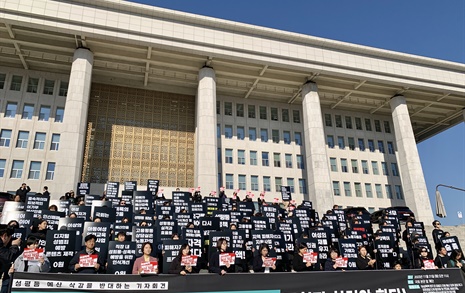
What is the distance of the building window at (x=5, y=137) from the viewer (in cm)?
3134

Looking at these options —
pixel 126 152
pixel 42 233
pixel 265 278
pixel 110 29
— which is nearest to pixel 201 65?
pixel 110 29

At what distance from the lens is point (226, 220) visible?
47.4ft

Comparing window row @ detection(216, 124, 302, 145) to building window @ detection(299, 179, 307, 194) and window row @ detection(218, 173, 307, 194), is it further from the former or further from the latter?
building window @ detection(299, 179, 307, 194)

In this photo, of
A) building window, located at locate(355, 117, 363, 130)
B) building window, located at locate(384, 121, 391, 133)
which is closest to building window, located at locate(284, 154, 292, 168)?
building window, located at locate(355, 117, 363, 130)

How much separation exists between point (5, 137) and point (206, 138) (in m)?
17.8

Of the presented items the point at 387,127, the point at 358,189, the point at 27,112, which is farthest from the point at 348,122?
the point at 27,112

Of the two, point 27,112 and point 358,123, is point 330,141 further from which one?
point 27,112

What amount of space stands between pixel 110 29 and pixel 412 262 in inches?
1055

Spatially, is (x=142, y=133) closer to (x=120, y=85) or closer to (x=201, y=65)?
(x=120, y=85)

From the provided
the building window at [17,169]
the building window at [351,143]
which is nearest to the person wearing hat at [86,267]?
the building window at [17,169]

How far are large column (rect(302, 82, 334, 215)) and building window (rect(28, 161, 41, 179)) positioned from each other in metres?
24.2

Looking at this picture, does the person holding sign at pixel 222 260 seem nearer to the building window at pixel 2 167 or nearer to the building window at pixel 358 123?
the building window at pixel 2 167

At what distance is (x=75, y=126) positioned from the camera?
90.7 feet

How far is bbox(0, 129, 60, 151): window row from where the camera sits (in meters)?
31.5
